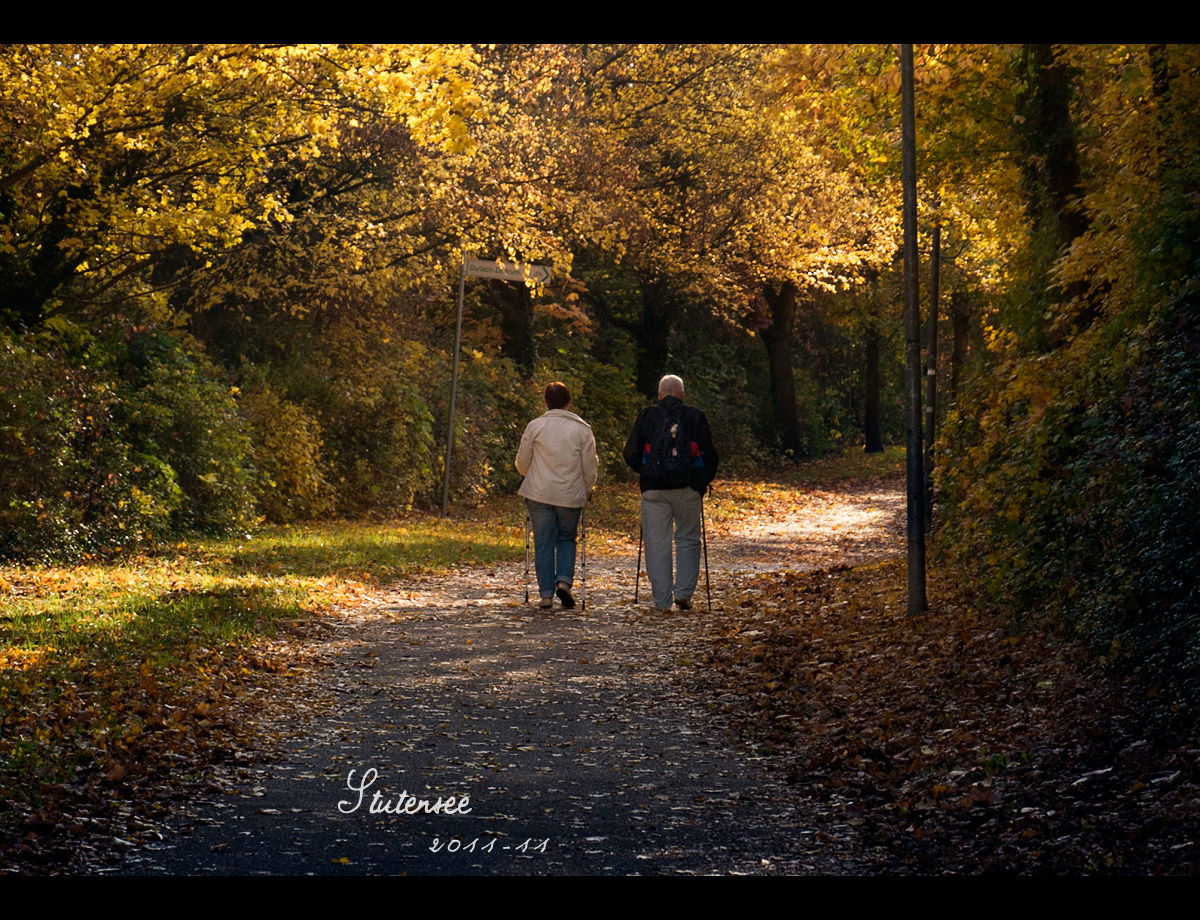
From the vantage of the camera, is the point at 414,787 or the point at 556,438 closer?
the point at 414,787

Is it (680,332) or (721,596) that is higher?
(680,332)

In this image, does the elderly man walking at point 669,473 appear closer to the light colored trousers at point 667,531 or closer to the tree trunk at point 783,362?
the light colored trousers at point 667,531

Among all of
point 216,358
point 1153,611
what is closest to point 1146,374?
point 1153,611

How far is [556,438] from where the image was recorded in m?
13.3

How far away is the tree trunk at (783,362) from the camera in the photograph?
40219 millimetres

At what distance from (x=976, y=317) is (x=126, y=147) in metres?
31.0

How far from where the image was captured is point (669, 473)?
42.8 ft

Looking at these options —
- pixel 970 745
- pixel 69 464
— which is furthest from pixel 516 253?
pixel 970 745

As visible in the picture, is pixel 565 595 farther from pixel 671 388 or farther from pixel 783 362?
pixel 783 362

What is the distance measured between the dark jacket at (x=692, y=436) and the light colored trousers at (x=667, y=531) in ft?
0.38

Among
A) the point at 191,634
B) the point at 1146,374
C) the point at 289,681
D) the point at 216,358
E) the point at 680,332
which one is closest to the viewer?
the point at 1146,374

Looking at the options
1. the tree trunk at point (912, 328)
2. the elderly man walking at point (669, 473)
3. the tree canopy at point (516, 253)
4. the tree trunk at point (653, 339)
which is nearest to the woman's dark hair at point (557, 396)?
the elderly man walking at point (669, 473)

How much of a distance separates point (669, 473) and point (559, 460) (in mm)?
1112
